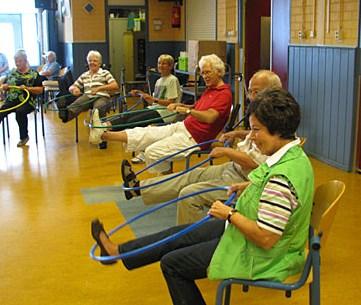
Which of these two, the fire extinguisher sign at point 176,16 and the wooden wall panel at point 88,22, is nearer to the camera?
the wooden wall panel at point 88,22

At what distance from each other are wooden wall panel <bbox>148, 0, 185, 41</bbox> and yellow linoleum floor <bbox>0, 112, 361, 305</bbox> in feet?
20.8

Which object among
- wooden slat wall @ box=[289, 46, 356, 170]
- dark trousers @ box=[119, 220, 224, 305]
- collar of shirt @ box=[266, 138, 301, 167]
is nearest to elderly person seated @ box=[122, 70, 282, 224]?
dark trousers @ box=[119, 220, 224, 305]

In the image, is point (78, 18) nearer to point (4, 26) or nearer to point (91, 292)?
point (4, 26)

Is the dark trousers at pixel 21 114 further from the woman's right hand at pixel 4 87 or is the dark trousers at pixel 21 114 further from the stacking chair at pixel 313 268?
the stacking chair at pixel 313 268

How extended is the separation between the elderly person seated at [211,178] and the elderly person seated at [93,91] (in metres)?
3.24

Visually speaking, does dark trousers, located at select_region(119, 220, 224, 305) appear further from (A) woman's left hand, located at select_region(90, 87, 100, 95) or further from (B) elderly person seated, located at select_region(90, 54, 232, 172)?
(A) woman's left hand, located at select_region(90, 87, 100, 95)

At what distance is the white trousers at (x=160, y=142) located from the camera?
13.4 feet

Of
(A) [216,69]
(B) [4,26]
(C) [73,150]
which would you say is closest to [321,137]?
(A) [216,69]

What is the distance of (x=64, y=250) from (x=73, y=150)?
126 inches

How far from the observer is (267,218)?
1846 millimetres

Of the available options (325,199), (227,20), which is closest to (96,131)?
(325,199)

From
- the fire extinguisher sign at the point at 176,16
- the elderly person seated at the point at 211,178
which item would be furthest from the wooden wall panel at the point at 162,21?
the elderly person seated at the point at 211,178

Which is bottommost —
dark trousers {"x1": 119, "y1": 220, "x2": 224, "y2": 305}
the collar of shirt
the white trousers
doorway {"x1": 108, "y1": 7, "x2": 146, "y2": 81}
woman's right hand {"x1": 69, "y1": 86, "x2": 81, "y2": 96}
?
dark trousers {"x1": 119, "y1": 220, "x2": 224, "y2": 305}

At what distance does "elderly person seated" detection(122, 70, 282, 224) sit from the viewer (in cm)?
297
